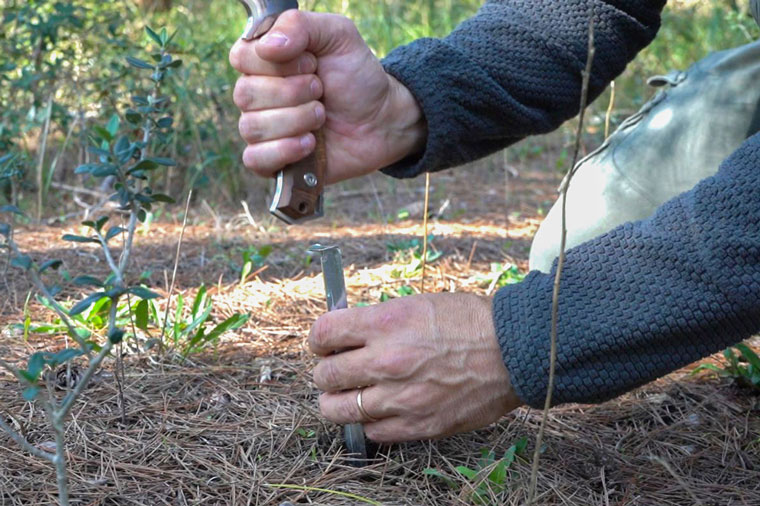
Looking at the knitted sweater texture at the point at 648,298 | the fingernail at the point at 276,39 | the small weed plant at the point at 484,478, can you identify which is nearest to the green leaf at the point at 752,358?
the knitted sweater texture at the point at 648,298

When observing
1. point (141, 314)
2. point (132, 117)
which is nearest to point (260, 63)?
point (132, 117)

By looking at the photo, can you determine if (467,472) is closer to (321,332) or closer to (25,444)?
(321,332)

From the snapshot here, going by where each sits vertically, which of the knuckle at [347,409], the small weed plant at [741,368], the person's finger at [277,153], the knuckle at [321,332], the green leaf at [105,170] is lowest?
the small weed plant at [741,368]

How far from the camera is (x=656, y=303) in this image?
1.32 metres

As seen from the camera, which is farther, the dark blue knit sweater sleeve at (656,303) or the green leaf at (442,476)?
the green leaf at (442,476)

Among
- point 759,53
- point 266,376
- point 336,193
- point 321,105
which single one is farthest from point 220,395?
point 336,193

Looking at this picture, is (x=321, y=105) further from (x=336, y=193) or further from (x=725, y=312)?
(x=336, y=193)

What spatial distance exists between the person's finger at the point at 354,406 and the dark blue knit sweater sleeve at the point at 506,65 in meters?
0.64

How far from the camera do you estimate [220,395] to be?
1.81 m

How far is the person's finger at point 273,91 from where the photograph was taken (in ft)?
5.21

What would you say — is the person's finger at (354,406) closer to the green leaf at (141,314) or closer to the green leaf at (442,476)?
the green leaf at (442,476)

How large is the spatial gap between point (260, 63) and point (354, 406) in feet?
2.23

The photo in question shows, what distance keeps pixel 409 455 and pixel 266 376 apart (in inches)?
19.9

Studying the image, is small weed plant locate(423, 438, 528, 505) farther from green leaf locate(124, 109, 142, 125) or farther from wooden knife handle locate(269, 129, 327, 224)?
green leaf locate(124, 109, 142, 125)
